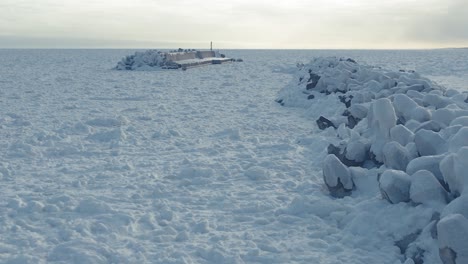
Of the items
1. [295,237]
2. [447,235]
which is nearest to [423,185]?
[447,235]

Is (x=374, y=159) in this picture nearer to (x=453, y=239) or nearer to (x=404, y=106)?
(x=404, y=106)

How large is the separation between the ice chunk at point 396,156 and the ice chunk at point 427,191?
0.89 m

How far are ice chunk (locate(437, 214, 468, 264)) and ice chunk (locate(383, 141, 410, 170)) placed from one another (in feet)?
5.76

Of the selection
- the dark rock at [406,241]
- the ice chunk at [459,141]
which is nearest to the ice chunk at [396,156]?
the ice chunk at [459,141]

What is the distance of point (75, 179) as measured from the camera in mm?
6242

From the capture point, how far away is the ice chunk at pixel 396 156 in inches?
208

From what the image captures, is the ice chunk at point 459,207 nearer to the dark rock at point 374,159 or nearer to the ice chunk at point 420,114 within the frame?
the dark rock at point 374,159

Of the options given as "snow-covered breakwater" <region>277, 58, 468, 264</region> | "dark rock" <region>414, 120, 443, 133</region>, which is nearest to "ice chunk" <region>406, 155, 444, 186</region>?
"snow-covered breakwater" <region>277, 58, 468, 264</region>

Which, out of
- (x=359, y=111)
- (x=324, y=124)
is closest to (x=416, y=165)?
(x=359, y=111)

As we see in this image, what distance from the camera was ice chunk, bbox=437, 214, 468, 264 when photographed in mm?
3381

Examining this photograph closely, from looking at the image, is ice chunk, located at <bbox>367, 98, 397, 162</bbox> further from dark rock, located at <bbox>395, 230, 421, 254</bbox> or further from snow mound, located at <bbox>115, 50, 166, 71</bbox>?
snow mound, located at <bbox>115, 50, 166, 71</bbox>

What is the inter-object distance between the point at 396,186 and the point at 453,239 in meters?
1.12

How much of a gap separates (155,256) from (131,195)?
1707 millimetres

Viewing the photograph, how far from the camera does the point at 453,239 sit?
344 cm
